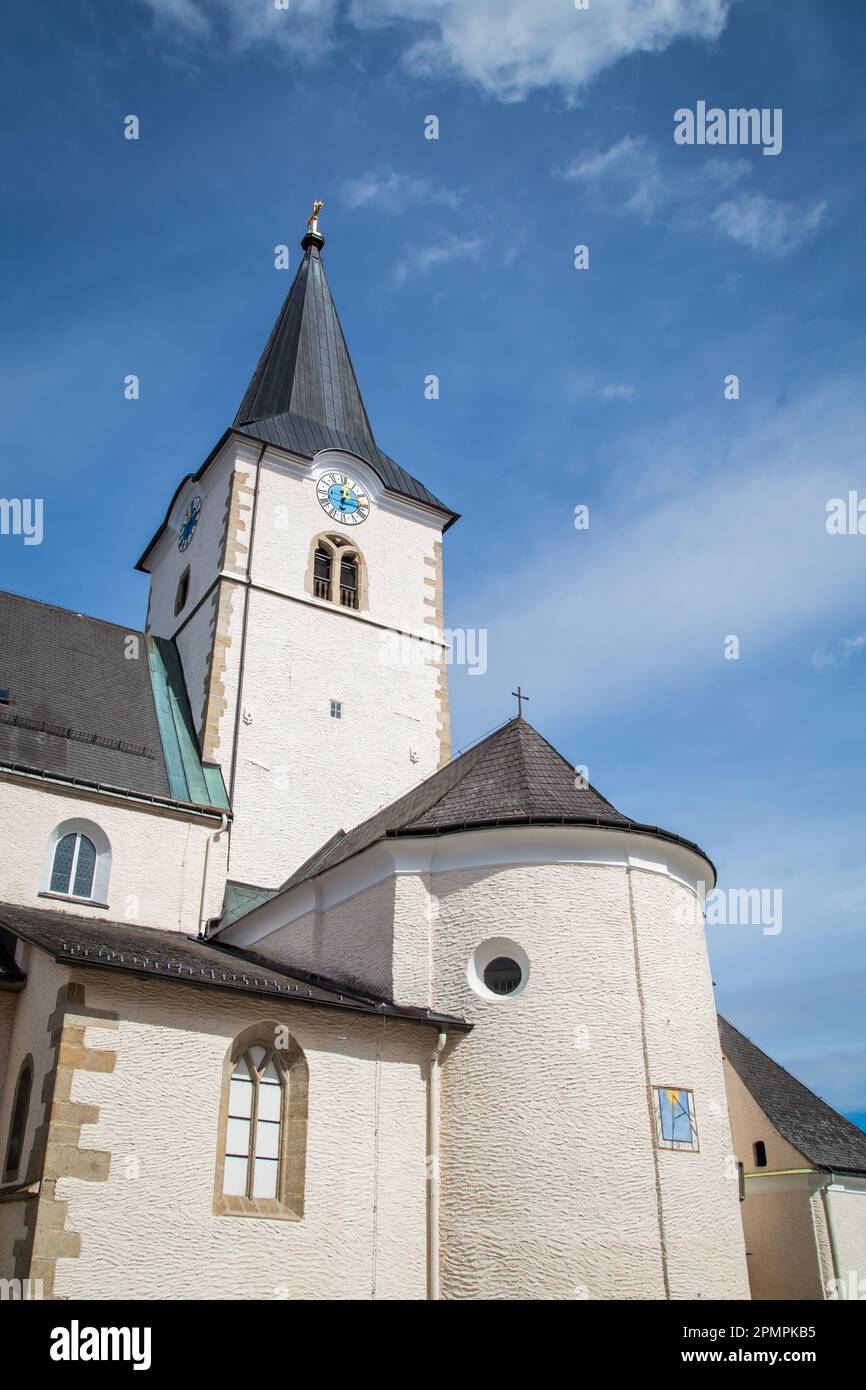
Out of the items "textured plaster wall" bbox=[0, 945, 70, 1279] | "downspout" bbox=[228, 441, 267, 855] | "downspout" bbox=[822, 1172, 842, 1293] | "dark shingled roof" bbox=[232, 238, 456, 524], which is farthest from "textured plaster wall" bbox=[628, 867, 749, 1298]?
"dark shingled roof" bbox=[232, 238, 456, 524]

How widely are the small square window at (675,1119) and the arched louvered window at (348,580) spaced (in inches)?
528

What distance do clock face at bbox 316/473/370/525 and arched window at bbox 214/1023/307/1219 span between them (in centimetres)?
1425

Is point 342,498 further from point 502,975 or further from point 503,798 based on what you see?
point 502,975

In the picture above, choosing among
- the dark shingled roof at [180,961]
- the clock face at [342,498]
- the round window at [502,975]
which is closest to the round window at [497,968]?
the round window at [502,975]

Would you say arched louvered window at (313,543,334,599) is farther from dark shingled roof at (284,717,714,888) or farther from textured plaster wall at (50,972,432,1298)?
textured plaster wall at (50,972,432,1298)

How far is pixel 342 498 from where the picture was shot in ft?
83.1

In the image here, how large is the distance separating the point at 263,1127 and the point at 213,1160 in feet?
2.68

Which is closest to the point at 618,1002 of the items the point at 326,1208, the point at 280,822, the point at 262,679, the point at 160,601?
the point at 326,1208

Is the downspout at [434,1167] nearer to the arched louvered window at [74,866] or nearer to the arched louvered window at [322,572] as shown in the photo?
the arched louvered window at [74,866]

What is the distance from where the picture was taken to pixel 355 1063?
13.7 m

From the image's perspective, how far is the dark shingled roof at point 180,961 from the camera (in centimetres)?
1241

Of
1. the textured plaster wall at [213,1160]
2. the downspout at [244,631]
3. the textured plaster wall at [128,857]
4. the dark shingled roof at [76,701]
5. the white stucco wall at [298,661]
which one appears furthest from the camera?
the white stucco wall at [298,661]
